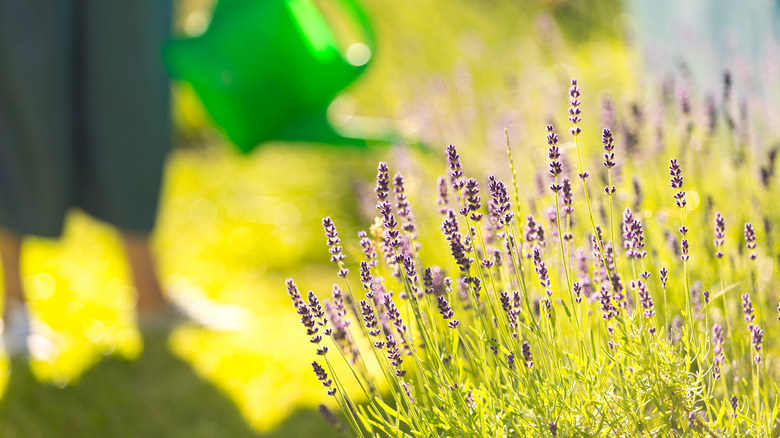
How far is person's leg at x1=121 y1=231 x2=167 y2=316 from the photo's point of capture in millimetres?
2965

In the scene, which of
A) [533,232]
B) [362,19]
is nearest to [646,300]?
[533,232]

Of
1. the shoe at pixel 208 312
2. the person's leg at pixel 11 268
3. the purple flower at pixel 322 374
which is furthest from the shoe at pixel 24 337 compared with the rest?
the purple flower at pixel 322 374

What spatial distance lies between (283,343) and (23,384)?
832mm

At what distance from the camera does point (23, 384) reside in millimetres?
2342

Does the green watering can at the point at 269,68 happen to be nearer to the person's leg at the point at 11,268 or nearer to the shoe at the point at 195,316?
the shoe at the point at 195,316

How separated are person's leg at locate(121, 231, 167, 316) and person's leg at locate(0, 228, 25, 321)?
378mm

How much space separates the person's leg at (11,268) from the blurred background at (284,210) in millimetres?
108

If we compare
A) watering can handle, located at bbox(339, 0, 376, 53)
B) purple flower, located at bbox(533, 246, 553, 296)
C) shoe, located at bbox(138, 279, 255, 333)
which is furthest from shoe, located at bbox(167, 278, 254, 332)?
purple flower, located at bbox(533, 246, 553, 296)

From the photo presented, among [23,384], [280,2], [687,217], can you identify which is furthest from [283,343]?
[687,217]

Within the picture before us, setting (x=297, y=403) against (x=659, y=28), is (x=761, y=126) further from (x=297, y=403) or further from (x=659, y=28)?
(x=297, y=403)

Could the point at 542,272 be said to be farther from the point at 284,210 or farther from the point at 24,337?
the point at 284,210

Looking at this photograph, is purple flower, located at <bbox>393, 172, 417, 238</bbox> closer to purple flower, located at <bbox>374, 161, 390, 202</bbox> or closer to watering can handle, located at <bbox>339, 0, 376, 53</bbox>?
purple flower, located at <bbox>374, 161, 390, 202</bbox>

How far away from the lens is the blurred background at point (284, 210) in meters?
2.30

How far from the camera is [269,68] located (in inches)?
102
